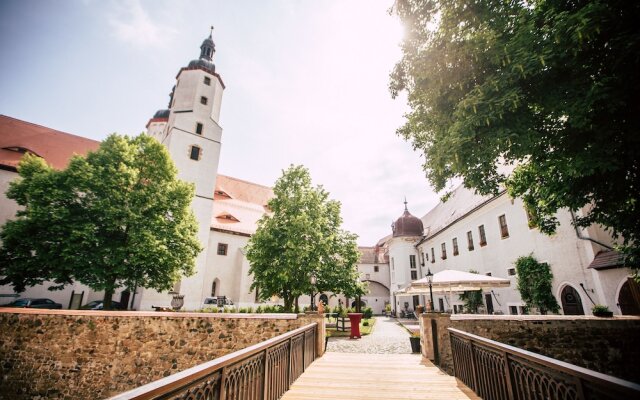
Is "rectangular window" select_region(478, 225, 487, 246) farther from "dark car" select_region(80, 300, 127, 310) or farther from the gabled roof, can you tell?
"dark car" select_region(80, 300, 127, 310)

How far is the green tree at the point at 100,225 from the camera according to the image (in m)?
15.3

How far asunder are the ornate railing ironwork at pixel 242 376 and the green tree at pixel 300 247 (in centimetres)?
1098

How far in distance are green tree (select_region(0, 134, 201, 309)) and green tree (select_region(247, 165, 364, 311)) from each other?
5459 mm

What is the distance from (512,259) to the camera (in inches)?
663

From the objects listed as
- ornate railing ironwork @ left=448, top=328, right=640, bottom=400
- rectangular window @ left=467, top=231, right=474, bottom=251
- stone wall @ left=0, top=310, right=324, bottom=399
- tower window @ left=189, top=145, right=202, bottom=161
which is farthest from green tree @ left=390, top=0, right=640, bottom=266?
tower window @ left=189, top=145, right=202, bottom=161

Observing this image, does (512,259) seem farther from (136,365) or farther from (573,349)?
(136,365)

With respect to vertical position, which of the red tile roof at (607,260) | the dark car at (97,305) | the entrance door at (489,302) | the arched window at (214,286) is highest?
the red tile roof at (607,260)

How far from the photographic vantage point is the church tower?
2603 cm

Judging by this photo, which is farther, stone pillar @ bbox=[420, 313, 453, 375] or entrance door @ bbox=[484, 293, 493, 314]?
entrance door @ bbox=[484, 293, 493, 314]

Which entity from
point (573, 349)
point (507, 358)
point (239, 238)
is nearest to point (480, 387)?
point (507, 358)

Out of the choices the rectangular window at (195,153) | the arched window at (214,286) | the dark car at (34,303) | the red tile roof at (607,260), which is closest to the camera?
the red tile roof at (607,260)

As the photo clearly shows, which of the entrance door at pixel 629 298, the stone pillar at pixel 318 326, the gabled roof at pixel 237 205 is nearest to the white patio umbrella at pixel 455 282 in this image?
the entrance door at pixel 629 298

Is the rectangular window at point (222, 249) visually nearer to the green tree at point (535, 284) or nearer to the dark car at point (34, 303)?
the dark car at point (34, 303)

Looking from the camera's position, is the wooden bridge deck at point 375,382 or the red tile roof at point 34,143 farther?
the red tile roof at point 34,143
